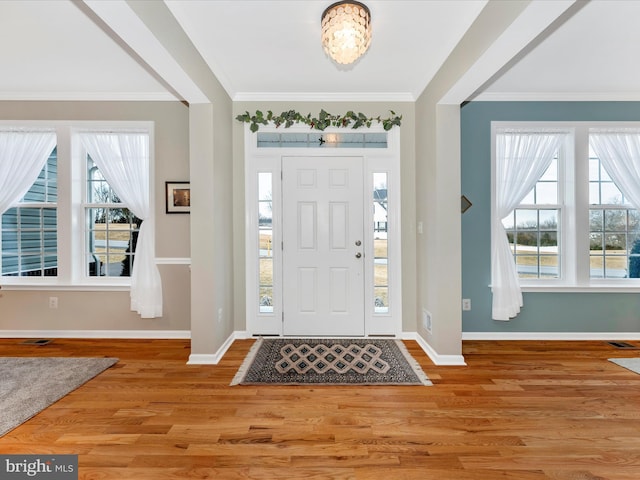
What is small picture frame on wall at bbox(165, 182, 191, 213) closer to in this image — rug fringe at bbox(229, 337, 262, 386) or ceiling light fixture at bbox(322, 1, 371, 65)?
rug fringe at bbox(229, 337, 262, 386)

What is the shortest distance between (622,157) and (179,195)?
15.9ft

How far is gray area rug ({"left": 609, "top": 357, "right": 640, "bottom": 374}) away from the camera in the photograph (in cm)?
292

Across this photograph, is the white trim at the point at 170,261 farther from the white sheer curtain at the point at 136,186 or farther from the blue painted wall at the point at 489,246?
the blue painted wall at the point at 489,246

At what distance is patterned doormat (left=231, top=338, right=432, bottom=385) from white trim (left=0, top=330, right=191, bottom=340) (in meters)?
0.98

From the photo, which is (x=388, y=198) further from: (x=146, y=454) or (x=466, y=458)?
(x=146, y=454)

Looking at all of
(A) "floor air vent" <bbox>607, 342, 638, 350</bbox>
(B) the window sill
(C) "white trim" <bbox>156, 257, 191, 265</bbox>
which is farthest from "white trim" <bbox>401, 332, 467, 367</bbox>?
(C) "white trim" <bbox>156, 257, 191, 265</bbox>

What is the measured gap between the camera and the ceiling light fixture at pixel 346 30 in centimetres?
208

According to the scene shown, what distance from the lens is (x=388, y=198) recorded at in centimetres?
372

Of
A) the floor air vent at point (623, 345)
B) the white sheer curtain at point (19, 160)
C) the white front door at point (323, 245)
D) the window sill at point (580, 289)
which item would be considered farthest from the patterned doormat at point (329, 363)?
the white sheer curtain at point (19, 160)

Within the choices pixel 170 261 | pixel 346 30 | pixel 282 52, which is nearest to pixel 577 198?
pixel 346 30

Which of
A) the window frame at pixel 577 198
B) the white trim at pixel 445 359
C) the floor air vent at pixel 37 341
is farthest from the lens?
the window frame at pixel 577 198

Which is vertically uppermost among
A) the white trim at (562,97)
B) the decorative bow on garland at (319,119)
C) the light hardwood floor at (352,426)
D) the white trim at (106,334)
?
the white trim at (562,97)

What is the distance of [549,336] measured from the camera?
12.1 feet

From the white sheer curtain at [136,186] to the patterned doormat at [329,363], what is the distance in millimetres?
1290
